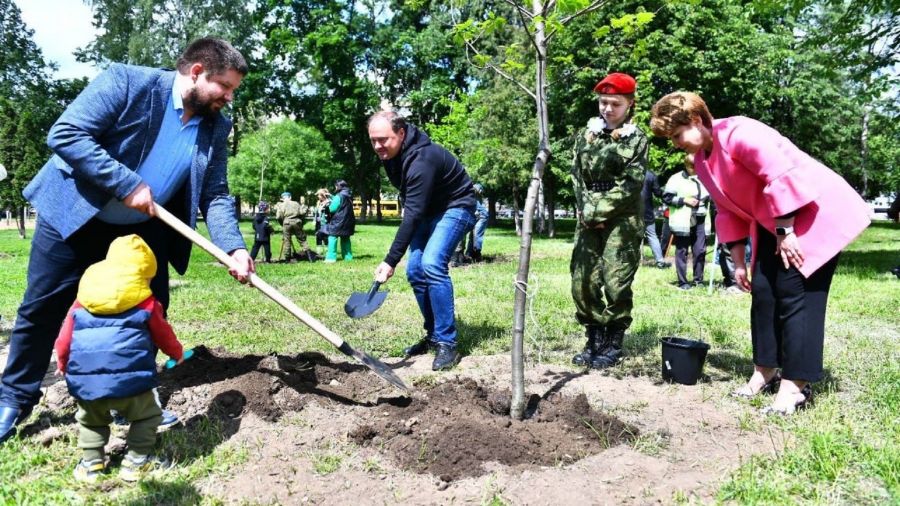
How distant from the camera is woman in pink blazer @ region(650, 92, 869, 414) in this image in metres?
3.21

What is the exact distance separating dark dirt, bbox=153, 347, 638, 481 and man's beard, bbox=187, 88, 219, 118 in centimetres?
157

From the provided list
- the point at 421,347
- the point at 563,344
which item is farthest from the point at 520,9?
the point at 563,344

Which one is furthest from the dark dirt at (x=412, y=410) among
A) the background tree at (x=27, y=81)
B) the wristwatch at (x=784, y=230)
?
the background tree at (x=27, y=81)

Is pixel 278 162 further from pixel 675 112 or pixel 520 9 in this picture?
pixel 520 9

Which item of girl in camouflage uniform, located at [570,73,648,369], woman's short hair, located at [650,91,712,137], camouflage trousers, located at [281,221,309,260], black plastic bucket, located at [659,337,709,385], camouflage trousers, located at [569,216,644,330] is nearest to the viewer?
woman's short hair, located at [650,91,712,137]

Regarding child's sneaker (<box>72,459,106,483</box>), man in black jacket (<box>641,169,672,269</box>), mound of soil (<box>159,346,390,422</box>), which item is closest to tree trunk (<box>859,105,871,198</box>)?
man in black jacket (<box>641,169,672,269</box>)

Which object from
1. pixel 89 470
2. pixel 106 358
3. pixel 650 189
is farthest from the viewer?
pixel 650 189

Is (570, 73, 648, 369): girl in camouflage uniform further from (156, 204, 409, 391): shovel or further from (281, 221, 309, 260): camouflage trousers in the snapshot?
(281, 221, 309, 260): camouflage trousers

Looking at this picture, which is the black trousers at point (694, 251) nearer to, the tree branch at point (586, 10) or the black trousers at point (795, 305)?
the black trousers at point (795, 305)

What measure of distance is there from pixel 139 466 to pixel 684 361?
3.10m

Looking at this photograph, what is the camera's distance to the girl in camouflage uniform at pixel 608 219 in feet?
13.5

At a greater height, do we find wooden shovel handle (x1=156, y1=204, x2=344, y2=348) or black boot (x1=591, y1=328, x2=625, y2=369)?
wooden shovel handle (x1=156, y1=204, x2=344, y2=348)

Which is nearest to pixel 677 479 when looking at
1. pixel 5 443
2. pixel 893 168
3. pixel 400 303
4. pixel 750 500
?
pixel 750 500

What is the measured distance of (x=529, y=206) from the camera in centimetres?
305
